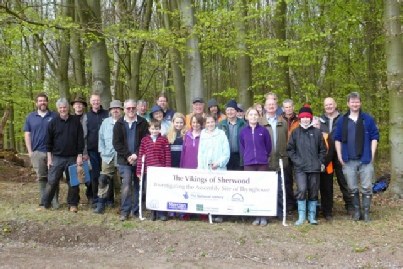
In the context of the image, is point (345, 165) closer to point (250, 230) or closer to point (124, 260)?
point (250, 230)

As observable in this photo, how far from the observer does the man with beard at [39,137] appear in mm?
7973

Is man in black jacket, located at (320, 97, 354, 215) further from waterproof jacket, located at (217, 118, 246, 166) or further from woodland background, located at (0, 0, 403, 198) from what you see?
woodland background, located at (0, 0, 403, 198)

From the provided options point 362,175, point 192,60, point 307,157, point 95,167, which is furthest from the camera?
point 192,60

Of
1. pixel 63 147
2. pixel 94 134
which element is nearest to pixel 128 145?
pixel 94 134

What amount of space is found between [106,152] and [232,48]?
5.86 metres

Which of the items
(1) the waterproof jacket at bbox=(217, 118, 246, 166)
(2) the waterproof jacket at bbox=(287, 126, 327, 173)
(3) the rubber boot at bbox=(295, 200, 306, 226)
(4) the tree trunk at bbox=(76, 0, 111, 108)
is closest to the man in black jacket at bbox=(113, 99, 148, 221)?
(1) the waterproof jacket at bbox=(217, 118, 246, 166)

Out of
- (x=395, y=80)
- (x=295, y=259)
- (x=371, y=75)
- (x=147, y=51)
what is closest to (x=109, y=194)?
(x=295, y=259)

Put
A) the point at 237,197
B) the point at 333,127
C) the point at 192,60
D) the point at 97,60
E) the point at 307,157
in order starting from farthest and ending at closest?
the point at 192,60
the point at 97,60
the point at 333,127
the point at 237,197
the point at 307,157

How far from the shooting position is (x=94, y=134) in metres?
8.11

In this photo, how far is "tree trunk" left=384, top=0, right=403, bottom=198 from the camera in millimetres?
8688

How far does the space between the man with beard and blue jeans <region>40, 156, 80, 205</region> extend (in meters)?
0.24

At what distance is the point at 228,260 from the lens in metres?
5.60

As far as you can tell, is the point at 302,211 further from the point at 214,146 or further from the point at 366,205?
the point at 214,146

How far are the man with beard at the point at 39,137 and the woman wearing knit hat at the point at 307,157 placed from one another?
486 centimetres
